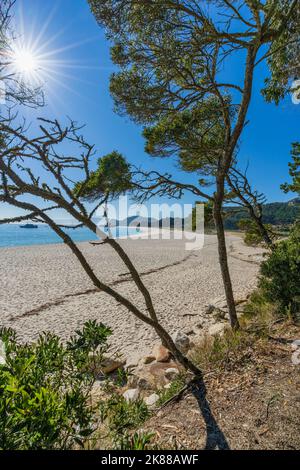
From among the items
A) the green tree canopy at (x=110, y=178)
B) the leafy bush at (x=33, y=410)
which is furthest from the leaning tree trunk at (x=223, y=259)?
the leafy bush at (x=33, y=410)

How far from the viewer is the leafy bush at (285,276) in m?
4.11

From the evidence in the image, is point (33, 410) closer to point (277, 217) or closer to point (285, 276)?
point (285, 276)

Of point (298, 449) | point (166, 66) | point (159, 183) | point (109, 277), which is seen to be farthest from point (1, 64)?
point (109, 277)

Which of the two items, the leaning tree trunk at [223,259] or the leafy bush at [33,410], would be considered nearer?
the leafy bush at [33,410]

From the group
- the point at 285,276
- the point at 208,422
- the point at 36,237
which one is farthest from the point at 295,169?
the point at 36,237

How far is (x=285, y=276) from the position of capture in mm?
4305

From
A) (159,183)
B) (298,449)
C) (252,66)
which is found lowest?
(298,449)

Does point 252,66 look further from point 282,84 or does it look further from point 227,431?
point 227,431

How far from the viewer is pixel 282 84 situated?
4.62 metres

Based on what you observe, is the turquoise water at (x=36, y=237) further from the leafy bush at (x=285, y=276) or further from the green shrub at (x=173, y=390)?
the green shrub at (x=173, y=390)

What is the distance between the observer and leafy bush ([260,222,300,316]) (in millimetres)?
4113

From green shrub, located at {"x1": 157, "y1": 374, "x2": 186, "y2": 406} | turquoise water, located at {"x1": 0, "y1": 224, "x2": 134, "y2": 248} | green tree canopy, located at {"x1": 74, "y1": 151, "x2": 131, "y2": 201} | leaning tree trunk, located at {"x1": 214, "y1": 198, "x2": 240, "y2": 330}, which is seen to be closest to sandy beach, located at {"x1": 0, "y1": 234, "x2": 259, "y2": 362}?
green tree canopy, located at {"x1": 74, "y1": 151, "x2": 131, "y2": 201}

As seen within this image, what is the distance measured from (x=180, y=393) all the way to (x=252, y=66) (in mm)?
4390
